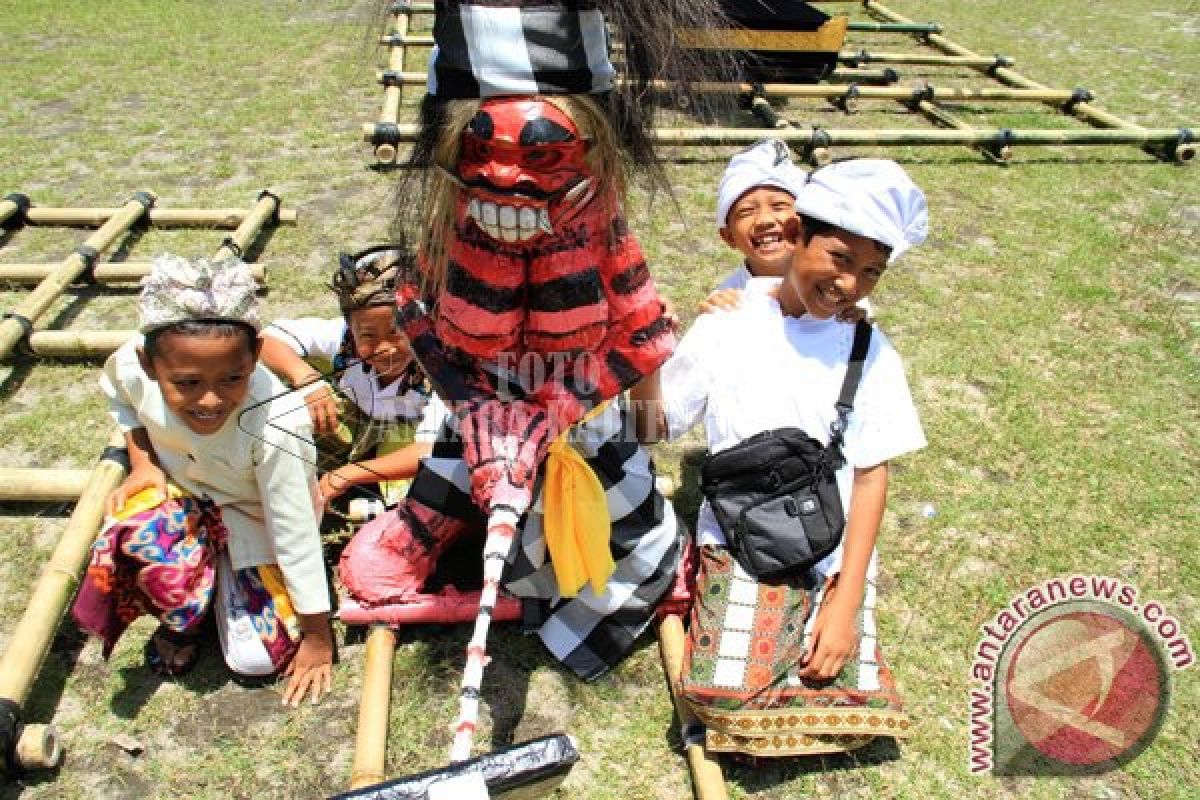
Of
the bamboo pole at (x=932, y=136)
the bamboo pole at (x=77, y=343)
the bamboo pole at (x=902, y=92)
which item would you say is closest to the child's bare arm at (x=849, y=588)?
the bamboo pole at (x=77, y=343)

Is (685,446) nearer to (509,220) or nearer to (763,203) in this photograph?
(763,203)

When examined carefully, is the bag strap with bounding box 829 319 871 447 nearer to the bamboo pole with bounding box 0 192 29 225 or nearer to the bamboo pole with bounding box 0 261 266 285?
the bamboo pole with bounding box 0 261 266 285

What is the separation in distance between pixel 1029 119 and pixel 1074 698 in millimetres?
6223

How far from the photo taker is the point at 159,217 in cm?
453

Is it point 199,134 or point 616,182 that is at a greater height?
point 616,182

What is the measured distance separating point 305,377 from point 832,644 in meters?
1.73

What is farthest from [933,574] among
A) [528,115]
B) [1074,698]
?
[528,115]

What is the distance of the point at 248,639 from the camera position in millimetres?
2293

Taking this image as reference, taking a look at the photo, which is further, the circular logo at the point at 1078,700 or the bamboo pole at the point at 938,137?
the bamboo pole at the point at 938,137

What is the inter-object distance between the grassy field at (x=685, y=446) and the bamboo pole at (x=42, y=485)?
0.10 meters

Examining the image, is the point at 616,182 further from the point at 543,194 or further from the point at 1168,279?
the point at 1168,279

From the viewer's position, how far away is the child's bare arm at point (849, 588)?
7.13 ft

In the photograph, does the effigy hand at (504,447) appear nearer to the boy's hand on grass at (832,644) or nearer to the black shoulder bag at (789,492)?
the black shoulder bag at (789,492)

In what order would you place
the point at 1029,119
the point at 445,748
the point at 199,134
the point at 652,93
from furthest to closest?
the point at 1029,119, the point at 199,134, the point at 445,748, the point at 652,93
